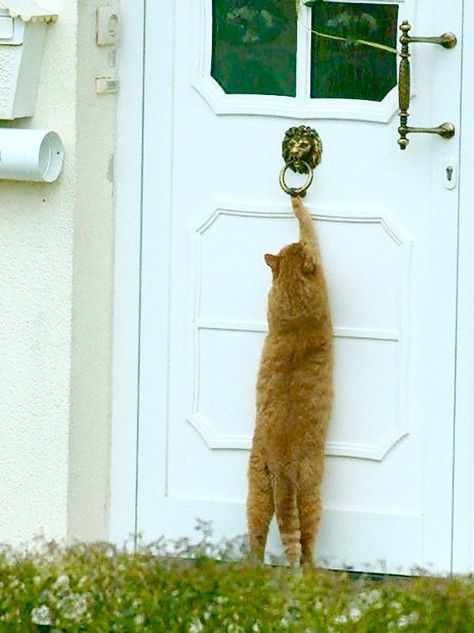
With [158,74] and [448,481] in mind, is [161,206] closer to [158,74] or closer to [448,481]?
[158,74]

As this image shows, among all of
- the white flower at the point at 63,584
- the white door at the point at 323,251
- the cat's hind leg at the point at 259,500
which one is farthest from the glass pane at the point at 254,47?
the white flower at the point at 63,584

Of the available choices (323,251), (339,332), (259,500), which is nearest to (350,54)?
(323,251)

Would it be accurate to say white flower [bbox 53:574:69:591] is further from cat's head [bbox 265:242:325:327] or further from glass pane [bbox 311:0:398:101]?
glass pane [bbox 311:0:398:101]

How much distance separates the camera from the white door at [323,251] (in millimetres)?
5746

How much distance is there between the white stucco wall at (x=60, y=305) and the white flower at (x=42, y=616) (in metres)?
0.86

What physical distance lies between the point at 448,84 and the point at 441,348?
2.57 feet

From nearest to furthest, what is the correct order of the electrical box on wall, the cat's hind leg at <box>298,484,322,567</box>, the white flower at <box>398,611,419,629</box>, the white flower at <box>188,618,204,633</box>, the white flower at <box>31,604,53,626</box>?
the white flower at <box>398,611,419,629</box> < the white flower at <box>188,618,204,633</box> < the white flower at <box>31,604,53,626</box> < the electrical box on wall < the cat's hind leg at <box>298,484,322,567</box>

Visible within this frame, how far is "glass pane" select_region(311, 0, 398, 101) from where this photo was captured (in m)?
5.76

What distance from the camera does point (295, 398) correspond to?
5707 millimetres

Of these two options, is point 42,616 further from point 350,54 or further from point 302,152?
point 350,54

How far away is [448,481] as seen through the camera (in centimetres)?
578

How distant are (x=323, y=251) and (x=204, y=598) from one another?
4.70ft

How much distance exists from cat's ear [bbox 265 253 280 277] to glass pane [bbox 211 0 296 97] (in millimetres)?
520

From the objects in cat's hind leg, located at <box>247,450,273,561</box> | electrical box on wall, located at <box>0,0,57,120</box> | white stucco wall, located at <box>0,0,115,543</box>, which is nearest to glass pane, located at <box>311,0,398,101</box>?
white stucco wall, located at <box>0,0,115,543</box>
